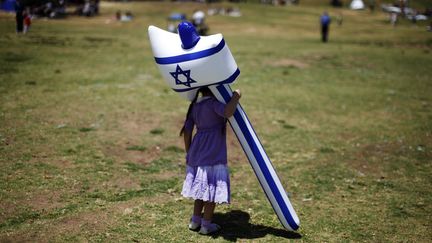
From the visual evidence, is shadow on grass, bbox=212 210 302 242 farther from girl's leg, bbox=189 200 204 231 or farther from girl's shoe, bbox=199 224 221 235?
girl's leg, bbox=189 200 204 231

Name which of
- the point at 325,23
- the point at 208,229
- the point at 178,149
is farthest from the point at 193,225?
the point at 325,23

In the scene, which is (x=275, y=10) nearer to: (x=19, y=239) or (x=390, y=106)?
(x=390, y=106)

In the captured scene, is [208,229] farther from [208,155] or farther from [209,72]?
[209,72]

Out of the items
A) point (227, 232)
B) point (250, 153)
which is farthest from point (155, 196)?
Result: point (250, 153)

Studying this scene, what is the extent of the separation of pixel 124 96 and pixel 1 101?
321 centimetres

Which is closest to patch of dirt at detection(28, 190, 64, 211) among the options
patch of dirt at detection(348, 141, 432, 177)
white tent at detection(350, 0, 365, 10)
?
patch of dirt at detection(348, 141, 432, 177)

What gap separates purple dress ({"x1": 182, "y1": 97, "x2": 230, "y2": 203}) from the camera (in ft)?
17.5

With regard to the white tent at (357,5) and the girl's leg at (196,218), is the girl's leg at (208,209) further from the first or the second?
the white tent at (357,5)

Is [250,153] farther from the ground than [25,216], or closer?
farther from the ground

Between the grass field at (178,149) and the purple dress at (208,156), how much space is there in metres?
0.63

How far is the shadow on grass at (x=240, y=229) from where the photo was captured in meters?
5.74

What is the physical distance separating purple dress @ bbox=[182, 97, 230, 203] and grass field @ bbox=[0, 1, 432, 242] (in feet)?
2.08

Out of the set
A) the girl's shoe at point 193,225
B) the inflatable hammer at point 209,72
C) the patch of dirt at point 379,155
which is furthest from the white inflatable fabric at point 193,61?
the patch of dirt at point 379,155

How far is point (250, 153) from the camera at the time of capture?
5.60 metres
